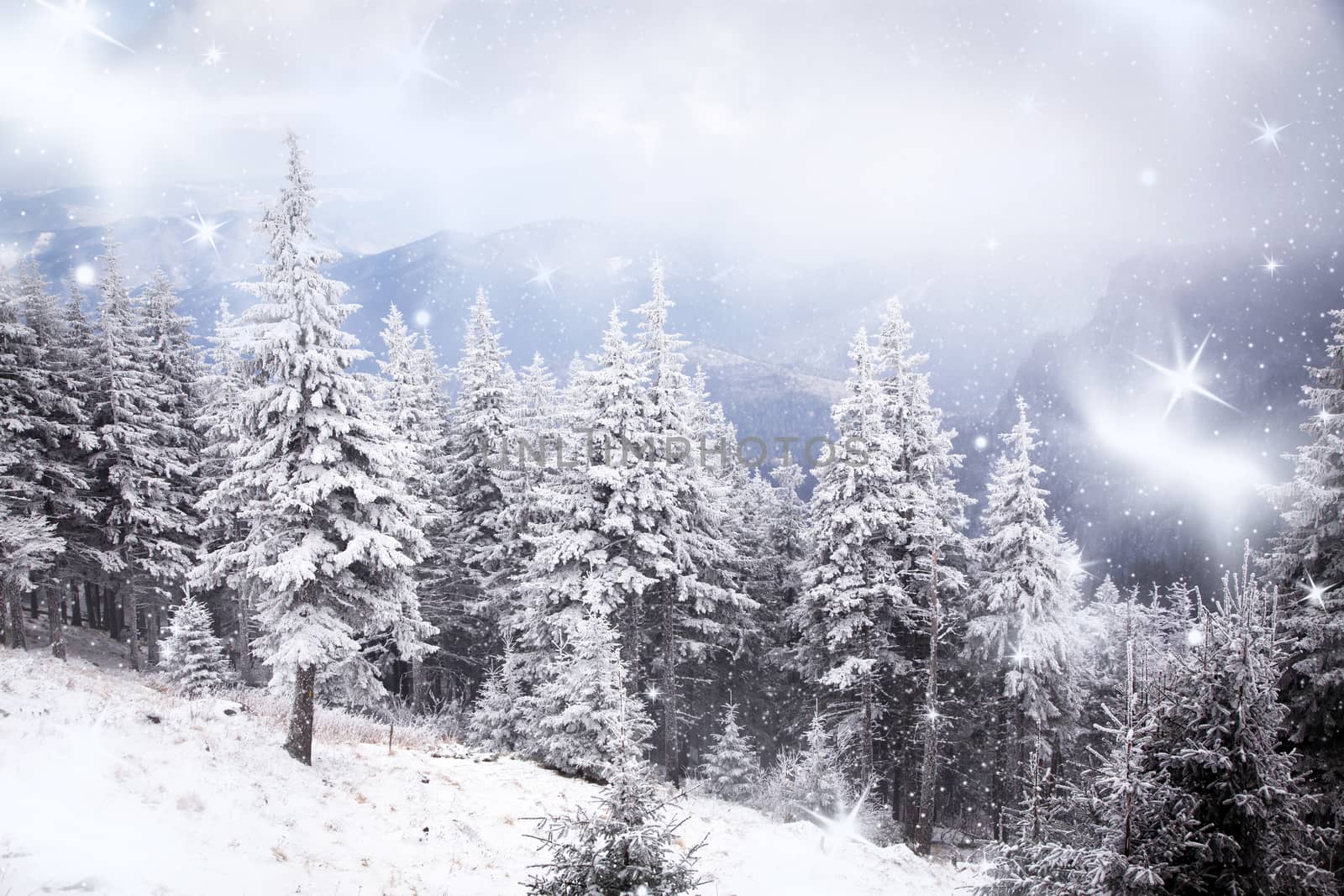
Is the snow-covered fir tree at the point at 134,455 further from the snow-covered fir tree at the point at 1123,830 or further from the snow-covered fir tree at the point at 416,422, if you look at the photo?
the snow-covered fir tree at the point at 1123,830

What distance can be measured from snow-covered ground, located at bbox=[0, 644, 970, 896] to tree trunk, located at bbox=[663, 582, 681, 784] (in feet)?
13.3

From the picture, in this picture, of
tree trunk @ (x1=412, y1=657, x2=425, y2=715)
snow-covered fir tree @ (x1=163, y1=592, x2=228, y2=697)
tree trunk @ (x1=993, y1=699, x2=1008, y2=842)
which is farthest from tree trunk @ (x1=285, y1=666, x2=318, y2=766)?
tree trunk @ (x1=993, y1=699, x2=1008, y2=842)

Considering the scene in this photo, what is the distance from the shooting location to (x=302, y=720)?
14.0 meters

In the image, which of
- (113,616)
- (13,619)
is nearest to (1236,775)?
(13,619)

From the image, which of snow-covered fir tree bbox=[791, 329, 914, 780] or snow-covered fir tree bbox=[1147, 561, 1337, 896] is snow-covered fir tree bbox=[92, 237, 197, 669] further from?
snow-covered fir tree bbox=[1147, 561, 1337, 896]

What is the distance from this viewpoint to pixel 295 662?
13.3 m

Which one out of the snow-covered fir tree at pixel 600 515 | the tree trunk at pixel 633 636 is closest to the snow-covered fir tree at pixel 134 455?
the snow-covered fir tree at pixel 600 515

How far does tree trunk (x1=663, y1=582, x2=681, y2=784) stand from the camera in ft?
71.7

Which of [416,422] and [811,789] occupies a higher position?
[416,422]

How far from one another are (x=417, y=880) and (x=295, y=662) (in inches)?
228

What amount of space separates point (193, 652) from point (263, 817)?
15.6 meters

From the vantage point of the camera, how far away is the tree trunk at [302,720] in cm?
1393

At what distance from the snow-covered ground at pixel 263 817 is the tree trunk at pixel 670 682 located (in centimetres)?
406

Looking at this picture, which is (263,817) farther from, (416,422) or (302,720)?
(416,422)
